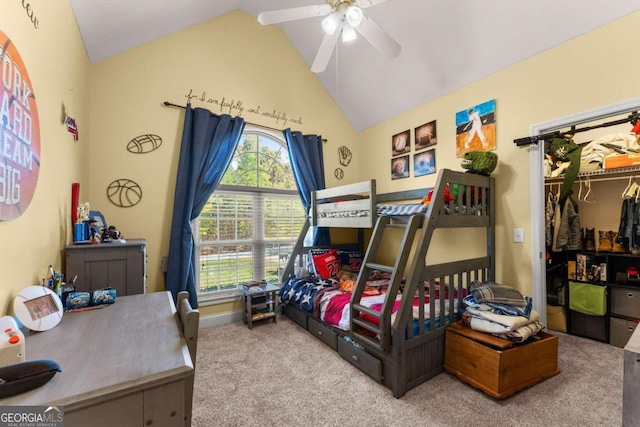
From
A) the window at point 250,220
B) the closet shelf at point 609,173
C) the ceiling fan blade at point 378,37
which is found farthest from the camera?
the window at point 250,220

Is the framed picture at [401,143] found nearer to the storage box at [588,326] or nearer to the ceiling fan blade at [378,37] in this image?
the ceiling fan blade at [378,37]

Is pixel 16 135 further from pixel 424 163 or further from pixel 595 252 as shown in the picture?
pixel 595 252

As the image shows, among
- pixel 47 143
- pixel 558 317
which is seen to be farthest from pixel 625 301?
pixel 47 143

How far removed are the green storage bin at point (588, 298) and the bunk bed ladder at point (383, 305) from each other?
2083 mm

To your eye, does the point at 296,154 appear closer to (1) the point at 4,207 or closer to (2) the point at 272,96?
(2) the point at 272,96

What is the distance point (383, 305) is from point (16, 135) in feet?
6.75

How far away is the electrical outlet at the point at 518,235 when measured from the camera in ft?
7.97

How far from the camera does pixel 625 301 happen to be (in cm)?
257

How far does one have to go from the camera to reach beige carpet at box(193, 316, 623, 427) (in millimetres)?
Result: 1635

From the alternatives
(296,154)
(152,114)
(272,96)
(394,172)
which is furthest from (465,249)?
→ (152,114)

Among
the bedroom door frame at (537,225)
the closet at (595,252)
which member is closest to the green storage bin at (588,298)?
the closet at (595,252)

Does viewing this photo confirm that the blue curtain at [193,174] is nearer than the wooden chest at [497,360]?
No

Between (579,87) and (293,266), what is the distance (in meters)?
3.10

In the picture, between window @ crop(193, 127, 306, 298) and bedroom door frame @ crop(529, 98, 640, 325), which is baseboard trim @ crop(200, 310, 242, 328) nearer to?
window @ crop(193, 127, 306, 298)
